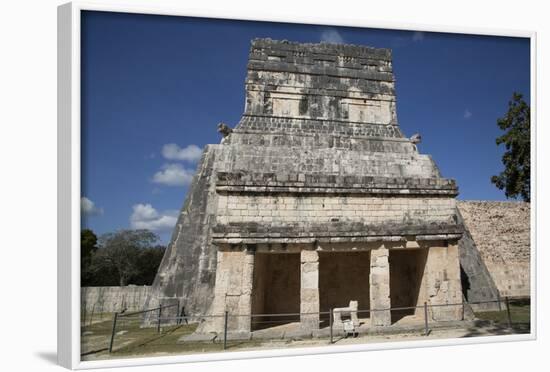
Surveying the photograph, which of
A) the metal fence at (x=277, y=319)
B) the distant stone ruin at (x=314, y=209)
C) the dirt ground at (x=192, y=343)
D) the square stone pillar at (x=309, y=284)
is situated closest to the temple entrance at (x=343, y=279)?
the distant stone ruin at (x=314, y=209)

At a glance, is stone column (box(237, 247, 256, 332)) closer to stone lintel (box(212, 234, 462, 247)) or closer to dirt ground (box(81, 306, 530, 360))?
stone lintel (box(212, 234, 462, 247))

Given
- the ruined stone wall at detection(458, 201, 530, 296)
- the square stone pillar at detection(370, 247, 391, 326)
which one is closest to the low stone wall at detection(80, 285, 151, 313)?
the square stone pillar at detection(370, 247, 391, 326)

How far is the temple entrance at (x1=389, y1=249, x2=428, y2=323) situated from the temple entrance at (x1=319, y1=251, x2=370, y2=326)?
0.66 m

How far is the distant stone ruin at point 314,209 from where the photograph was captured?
8.39 meters

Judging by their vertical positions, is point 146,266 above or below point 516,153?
below

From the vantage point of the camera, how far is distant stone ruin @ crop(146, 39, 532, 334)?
8.39 m

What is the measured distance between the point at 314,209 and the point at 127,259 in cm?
1633

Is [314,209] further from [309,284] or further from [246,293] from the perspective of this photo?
[246,293]

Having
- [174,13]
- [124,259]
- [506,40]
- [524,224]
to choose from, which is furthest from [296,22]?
[124,259]

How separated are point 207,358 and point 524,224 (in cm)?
1663

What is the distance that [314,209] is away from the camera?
876cm

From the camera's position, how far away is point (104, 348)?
7.04 m

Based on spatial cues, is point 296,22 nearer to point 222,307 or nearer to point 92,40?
point 92,40

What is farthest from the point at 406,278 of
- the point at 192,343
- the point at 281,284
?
the point at 192,343
